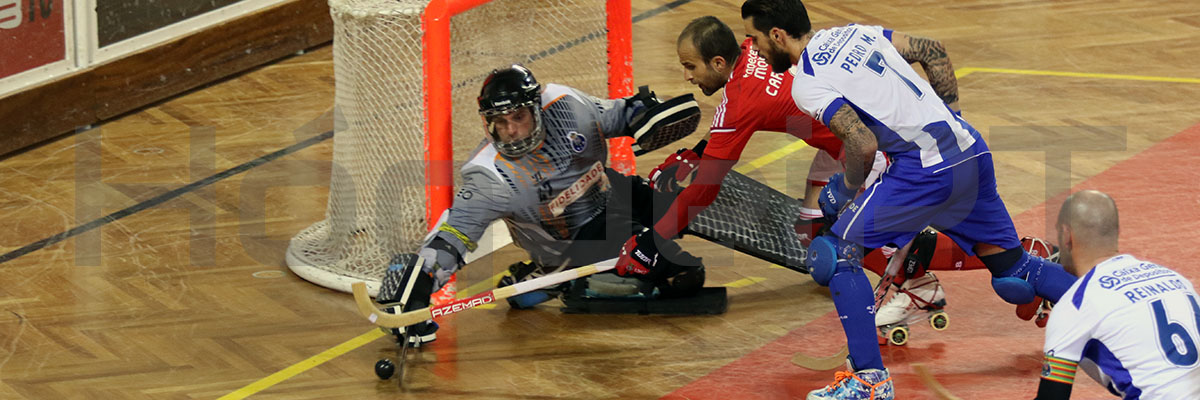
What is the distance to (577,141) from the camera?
241 inches

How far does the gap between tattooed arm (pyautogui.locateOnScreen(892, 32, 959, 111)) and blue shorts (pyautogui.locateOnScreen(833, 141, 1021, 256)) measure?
47cm

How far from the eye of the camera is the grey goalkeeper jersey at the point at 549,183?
19.4 feet

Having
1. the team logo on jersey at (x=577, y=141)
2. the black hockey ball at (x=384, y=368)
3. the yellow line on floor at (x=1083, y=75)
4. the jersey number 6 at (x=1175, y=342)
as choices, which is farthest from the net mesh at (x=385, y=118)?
the jersey number 6 at (x=1175, y=342)

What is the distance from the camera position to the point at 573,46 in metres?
7.49

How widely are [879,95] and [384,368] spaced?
221 cm

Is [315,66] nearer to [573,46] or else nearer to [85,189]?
[85,189]

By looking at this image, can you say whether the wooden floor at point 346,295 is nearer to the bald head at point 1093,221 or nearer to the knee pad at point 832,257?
the knee pad at point 832,257

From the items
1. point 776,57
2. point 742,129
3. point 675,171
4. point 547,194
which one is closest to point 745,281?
point 675,171

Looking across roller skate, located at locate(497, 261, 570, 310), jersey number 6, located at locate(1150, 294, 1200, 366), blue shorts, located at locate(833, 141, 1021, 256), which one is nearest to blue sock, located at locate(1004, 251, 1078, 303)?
blue shorts, located at locate(833, 141, 1021, 256)

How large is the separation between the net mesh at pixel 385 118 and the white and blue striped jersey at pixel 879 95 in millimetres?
2136

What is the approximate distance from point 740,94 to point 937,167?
40.1 inches

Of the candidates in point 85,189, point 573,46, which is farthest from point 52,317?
point 573,46

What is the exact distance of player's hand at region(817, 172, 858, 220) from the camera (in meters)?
5.97

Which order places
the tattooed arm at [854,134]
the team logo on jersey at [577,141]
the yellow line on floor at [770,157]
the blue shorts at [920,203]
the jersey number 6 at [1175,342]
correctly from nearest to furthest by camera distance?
the jersey number 6 at [1175,342] < the tattooed arm at [854,134] < the blue shorts at [920,203] < the team logo on jersey at [577,141] < the yellow line on floor at [770,157]
